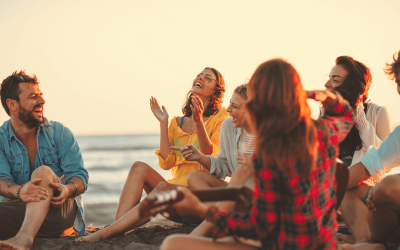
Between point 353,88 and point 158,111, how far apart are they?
2332 millimetres

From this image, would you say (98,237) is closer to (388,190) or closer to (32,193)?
(32,193)

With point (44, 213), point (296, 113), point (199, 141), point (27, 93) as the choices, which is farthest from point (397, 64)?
point (27, 93)

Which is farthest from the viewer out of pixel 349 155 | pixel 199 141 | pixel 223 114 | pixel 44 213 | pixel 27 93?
pixel 223 114

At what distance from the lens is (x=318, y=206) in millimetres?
1582

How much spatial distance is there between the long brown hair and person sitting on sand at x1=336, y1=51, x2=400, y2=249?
3.79 feet

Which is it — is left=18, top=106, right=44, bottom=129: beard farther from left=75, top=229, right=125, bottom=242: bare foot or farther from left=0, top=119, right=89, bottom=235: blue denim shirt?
left=75, top=229, right=125, bottom=242: bare foot

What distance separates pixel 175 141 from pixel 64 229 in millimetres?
1675

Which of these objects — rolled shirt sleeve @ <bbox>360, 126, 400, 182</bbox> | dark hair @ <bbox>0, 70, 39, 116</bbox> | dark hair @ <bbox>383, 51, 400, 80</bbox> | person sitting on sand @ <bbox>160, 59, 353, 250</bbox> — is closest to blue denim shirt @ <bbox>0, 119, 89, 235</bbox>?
dark hair @ <bbox>0, 70, 39, 116</bbox>

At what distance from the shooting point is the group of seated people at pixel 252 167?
1545 mm

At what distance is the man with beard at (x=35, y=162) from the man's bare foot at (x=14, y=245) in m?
0.39

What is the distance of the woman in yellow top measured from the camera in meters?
3.61

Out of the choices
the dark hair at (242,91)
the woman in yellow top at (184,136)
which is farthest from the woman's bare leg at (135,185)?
the dark hair at (242,91)

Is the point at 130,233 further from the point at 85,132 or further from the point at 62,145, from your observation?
the point at 85,132

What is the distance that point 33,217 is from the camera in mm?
3064
